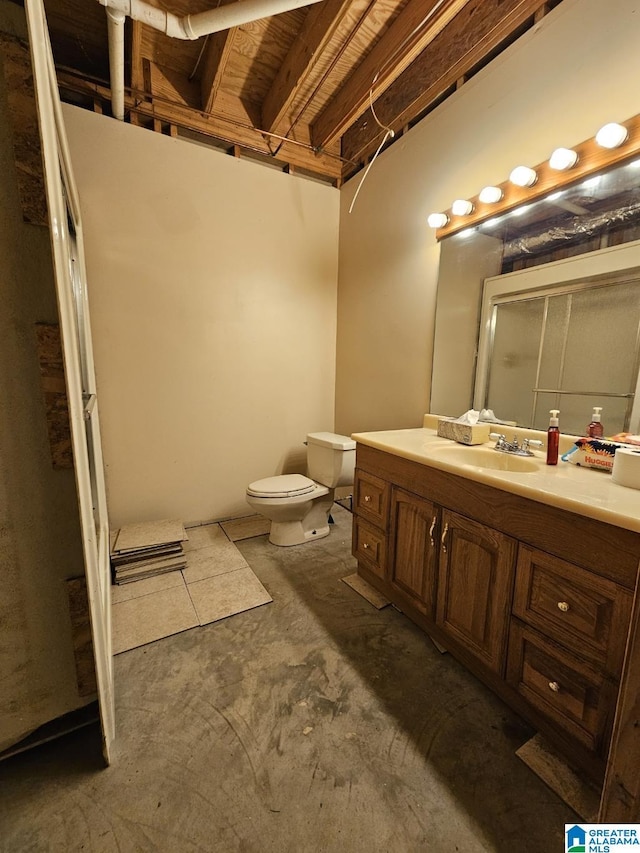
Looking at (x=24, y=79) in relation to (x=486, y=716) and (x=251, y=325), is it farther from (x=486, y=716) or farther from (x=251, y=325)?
(x=486, y=716)

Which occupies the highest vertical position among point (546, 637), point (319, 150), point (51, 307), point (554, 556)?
point (319, 150)

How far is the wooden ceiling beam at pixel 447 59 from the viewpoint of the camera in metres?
1.51

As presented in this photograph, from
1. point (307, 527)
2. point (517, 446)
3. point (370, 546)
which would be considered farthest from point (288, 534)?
point (517, 446)

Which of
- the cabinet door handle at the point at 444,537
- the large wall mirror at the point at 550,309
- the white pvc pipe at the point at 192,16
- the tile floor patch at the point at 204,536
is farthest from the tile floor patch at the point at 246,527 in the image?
the white pvc pipe at the point at 192,16

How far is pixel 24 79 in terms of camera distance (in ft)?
2.60

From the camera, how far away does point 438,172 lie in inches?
75.8

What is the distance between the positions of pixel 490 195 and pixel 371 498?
1559 mm

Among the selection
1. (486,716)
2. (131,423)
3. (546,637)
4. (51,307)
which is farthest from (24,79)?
(486,716)

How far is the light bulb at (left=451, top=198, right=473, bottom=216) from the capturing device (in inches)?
68.3

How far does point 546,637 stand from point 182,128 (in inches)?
127

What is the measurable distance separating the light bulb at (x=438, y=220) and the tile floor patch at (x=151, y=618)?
7.90 feet

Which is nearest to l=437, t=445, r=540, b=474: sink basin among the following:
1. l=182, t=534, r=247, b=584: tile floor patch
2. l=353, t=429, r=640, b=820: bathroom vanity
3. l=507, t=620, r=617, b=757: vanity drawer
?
l=353, t=429, r=640, b=820: bathroom vanity

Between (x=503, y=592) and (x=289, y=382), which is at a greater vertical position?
(x=289, y=382)

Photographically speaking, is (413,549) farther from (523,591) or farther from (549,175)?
(549,175)
